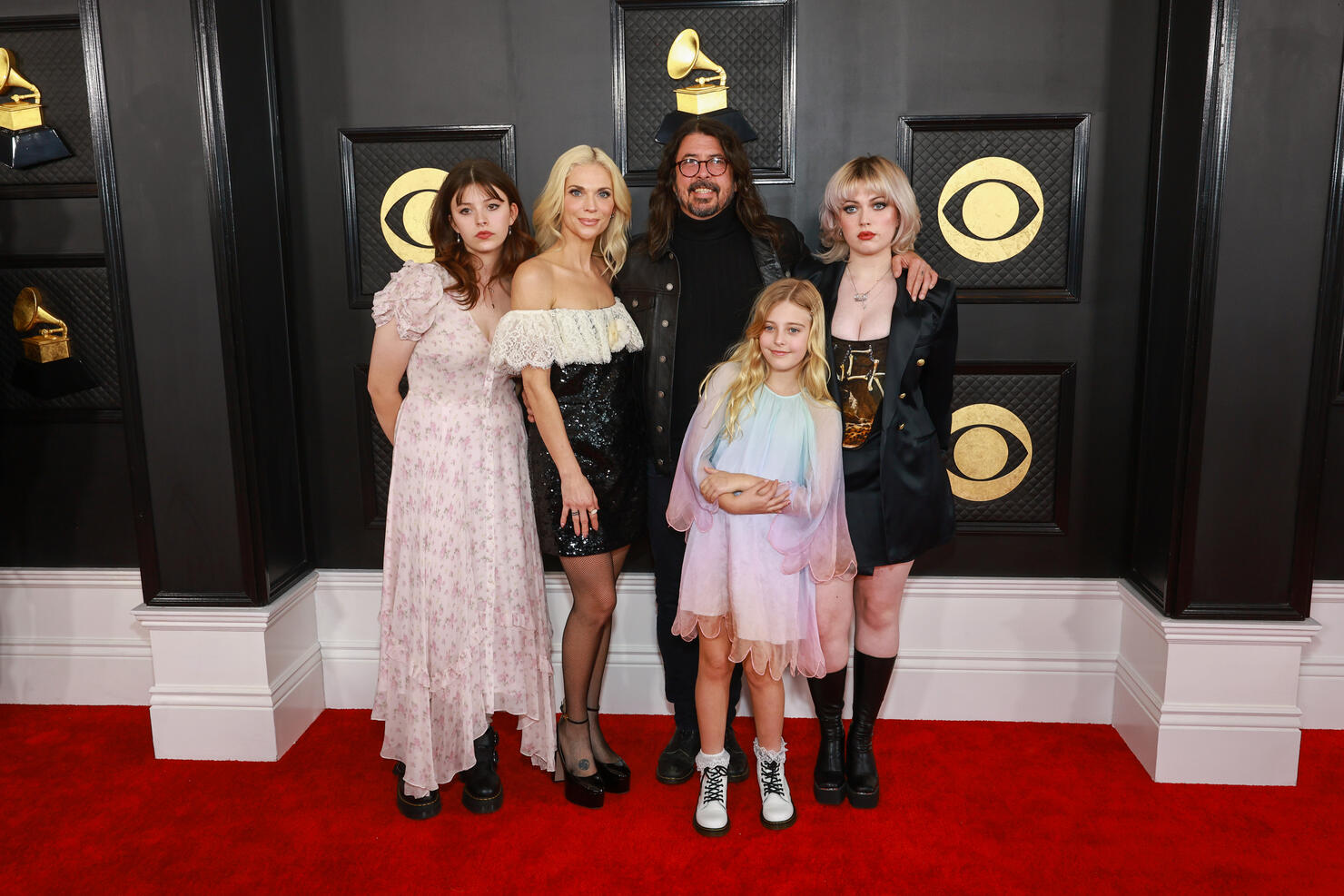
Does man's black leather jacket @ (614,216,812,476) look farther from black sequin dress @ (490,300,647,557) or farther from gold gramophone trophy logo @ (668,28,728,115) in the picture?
gold gramophone trophy logo @ (668,28,728,115)

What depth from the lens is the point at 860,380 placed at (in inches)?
93.1

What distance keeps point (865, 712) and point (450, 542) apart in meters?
1.27

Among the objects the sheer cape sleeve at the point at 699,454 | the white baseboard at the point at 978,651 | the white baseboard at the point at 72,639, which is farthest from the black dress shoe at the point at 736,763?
Result: the white baseboard at the point at 72,639

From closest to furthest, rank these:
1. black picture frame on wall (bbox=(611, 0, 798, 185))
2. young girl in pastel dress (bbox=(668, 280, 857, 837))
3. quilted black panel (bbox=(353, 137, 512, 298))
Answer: young girl in pastel dress (bbox=(668, 280, 857, 837)) → black picture frame on wall (bbox=(611, 0, 798, 185)) → quilted black panel (bbox=(353, 137, 512, 298))

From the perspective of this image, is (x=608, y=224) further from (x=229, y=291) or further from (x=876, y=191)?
(x=229, y=291)

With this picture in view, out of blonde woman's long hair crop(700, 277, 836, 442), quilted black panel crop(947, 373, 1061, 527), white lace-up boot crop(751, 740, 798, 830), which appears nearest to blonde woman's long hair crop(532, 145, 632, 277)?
blonde woman's long hair crop(700, 277, 836, 442)

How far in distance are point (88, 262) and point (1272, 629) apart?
381cm

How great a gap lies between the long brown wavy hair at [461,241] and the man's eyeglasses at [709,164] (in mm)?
459

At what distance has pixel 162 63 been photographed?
101 inches

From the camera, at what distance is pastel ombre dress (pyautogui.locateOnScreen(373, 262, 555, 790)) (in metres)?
2.34

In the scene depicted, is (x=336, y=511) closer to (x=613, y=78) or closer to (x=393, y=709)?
(x=393, y=709)

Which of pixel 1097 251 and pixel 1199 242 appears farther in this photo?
pixel 1097 251

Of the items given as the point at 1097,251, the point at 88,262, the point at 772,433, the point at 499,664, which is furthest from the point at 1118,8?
the point at 88,262

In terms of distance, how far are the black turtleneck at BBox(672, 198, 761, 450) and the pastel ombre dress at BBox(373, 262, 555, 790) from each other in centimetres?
46
